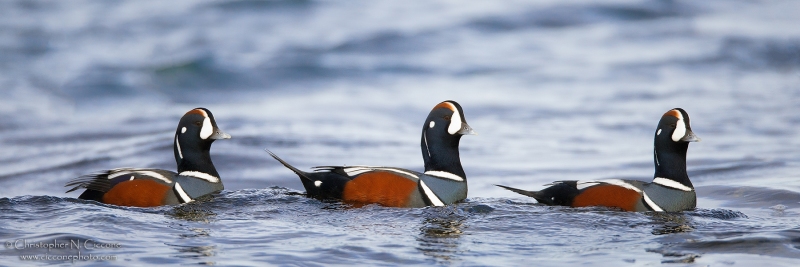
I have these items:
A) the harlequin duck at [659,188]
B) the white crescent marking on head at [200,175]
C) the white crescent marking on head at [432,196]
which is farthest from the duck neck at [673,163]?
the white crescent marking on head at [200,175]

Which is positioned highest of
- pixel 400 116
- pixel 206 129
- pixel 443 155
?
pixel 400 116

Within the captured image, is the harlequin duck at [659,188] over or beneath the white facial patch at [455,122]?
beneath

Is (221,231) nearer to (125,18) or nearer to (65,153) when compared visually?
(65,153)

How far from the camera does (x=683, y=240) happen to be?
327 inches

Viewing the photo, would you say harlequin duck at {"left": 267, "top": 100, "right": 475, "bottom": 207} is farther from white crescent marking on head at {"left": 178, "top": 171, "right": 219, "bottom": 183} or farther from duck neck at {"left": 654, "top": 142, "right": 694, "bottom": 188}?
duck neck at {"left": 654, "top": 142, "right": 694, "bottom": 188}

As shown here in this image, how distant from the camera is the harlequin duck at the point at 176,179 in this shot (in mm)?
9633

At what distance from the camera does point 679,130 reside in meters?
9.54

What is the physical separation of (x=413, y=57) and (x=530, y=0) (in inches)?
237

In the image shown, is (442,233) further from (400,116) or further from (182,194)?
(400,116)

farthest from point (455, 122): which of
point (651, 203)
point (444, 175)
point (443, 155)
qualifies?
point (651, 203)

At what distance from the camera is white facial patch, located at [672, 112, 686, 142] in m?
9.51

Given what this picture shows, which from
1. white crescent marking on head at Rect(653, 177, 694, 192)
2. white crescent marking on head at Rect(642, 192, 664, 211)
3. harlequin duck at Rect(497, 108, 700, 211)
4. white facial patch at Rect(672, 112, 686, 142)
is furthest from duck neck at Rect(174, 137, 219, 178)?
white facial patch at Rect(672, 112, 686, 142)

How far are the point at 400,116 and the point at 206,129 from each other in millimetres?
8449

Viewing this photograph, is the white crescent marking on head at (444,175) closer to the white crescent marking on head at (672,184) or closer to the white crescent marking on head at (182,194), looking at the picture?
the white crescent marking on head at (672,184)
